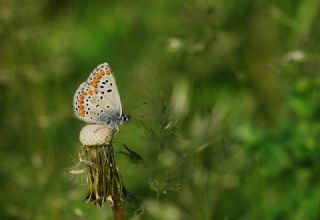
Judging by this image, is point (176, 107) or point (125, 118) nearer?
point (125, 118)

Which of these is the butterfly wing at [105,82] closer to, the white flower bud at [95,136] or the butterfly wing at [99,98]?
the butterfly wing at [99,98]

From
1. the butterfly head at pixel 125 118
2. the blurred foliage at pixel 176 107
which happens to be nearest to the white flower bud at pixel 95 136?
the blurred foliage at pixel 176 107

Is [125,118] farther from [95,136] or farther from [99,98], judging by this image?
[95,136]

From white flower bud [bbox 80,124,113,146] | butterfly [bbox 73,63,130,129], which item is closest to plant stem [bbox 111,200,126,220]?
white flower bud [bbox 80,124,113,146]

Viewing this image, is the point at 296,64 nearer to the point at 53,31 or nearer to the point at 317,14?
the point at 317,14

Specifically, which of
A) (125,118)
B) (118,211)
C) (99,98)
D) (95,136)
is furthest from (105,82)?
(118,211)

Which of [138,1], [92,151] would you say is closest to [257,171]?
[92,151]
